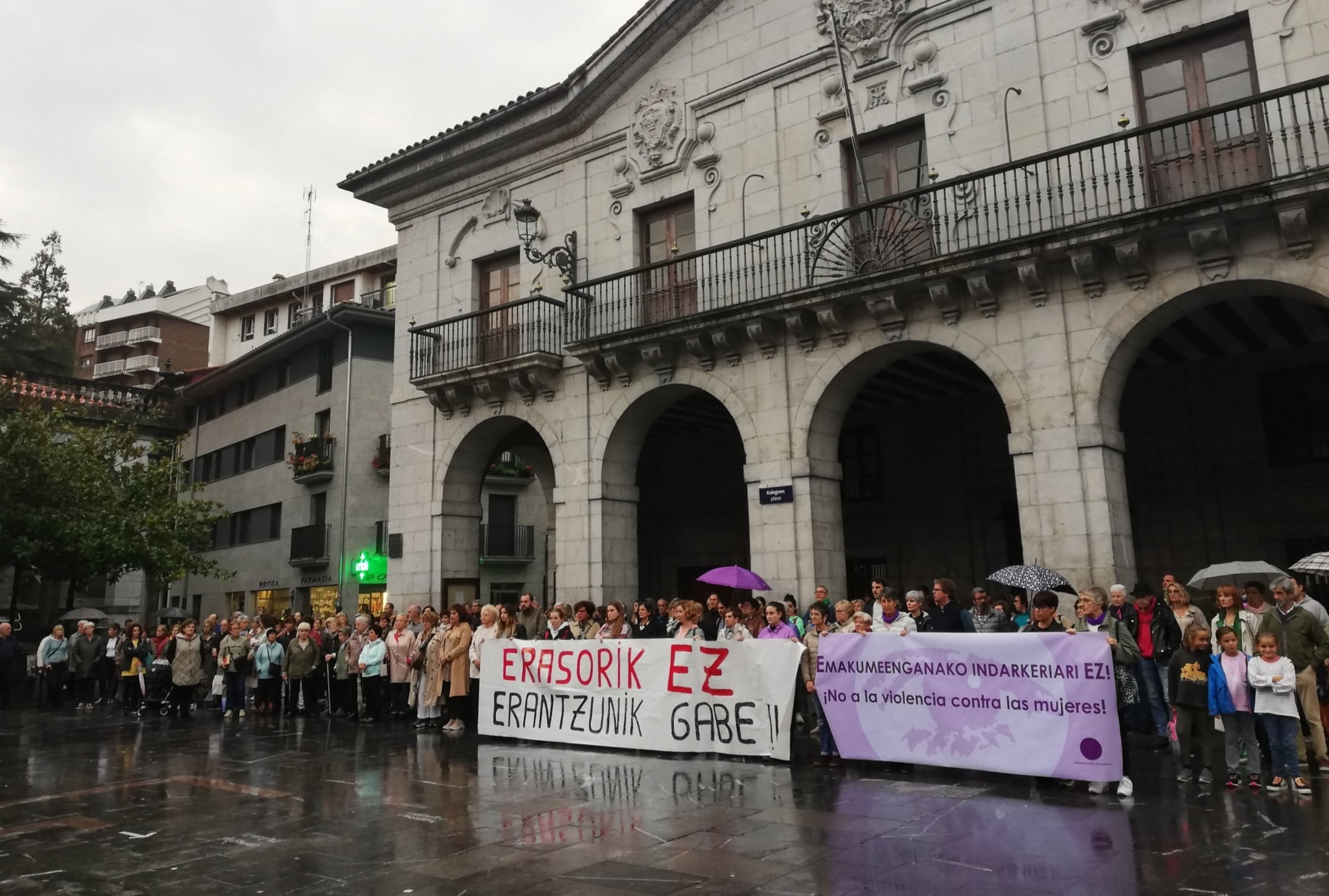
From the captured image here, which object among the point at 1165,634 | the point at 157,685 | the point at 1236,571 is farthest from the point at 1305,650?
the point at 157,685

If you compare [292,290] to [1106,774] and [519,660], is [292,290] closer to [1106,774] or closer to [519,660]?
[519,660]

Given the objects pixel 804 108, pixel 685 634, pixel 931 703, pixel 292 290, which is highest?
pixel 292 290

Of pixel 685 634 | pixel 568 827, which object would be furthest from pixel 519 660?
pixel 568 827

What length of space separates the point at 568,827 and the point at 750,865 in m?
1.77

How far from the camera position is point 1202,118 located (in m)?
12.1

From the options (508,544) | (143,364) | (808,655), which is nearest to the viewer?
(808,655)

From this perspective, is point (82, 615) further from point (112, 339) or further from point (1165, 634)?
point (112, 339)

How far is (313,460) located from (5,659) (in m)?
13.0

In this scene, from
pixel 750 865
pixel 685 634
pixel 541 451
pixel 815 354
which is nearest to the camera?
pixel 750 865

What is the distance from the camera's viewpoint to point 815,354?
1509 centimetres

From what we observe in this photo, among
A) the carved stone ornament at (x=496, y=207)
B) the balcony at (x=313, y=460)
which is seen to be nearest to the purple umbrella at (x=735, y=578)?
the carved stone ornament at (x=496, y=207)

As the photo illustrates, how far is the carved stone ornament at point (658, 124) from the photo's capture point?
1780 centimetres

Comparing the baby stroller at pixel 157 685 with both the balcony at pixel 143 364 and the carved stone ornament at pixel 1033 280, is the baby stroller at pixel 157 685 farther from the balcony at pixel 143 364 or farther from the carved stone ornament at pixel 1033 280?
the balcony at pixel 143 364

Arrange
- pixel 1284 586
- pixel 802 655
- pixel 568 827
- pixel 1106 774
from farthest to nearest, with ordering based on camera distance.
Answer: pixel 802 655 < pixel 1284 586 < pixel 1106 774 < pixel 568 827
